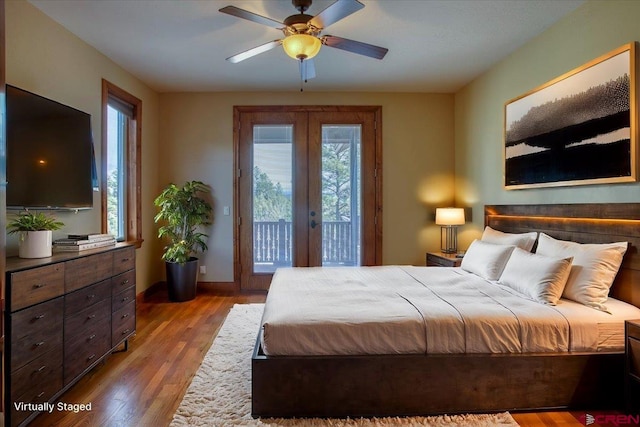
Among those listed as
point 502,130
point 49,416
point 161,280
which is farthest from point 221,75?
point 49,416

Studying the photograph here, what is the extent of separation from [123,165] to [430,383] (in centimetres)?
386

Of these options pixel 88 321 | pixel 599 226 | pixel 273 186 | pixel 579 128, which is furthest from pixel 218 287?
pixel 579 128

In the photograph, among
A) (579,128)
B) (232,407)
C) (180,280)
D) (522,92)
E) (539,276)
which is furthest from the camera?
(180,280)

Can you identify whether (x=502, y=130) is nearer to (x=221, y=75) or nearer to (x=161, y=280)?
(x=221, y=75)

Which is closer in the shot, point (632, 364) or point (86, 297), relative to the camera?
point (632, 364)

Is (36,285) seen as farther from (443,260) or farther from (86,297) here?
(443,260)

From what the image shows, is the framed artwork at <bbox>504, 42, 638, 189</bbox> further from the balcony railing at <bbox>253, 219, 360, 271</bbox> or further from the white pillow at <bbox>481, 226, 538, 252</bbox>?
the balcony railing at <bbox>253, 219, 360, 271</bbox>

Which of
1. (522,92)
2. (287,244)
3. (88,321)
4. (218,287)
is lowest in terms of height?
(218,287)

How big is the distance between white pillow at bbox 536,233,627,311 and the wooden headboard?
0.07 metres

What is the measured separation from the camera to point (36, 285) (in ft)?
5.92

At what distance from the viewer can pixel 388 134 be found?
448cm

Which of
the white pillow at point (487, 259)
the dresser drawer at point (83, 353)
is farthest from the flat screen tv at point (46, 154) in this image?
the white pillow at point (487, 259)

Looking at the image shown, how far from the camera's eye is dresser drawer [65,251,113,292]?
6.78 ft

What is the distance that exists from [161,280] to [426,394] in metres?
3.87
